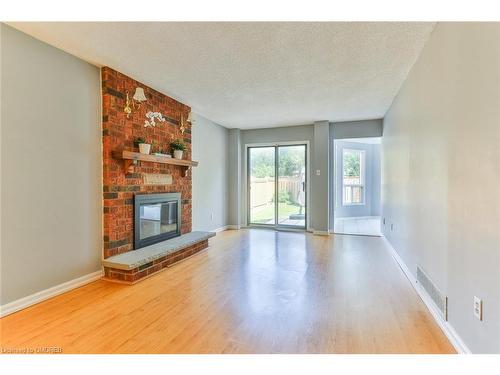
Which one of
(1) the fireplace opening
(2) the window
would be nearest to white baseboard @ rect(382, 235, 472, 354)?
(1) the fireplace opening

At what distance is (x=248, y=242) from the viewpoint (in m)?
4.78

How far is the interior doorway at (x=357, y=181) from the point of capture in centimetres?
735

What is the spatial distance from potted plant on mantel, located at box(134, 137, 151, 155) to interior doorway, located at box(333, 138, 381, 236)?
17.8 ft

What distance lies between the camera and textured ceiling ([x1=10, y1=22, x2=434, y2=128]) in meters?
2.16

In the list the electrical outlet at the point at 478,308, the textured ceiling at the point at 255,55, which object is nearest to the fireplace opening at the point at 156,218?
the textured ceiling at the point at 255,55

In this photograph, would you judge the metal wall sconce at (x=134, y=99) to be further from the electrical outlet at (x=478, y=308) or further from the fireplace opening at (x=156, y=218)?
the electrical outlet at (x=478, y=308)

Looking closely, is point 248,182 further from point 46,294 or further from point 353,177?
point 46,294

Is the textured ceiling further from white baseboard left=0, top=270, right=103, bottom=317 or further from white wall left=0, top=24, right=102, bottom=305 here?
white baseboard left=0, top=270, right=103, bottom=317

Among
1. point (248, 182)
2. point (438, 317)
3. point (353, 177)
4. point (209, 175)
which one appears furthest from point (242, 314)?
point (353, 177)

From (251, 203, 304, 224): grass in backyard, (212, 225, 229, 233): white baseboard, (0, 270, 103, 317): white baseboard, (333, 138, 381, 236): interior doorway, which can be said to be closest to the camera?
(0, 270, 103, 317): white baseboard

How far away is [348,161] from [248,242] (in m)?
4.40
